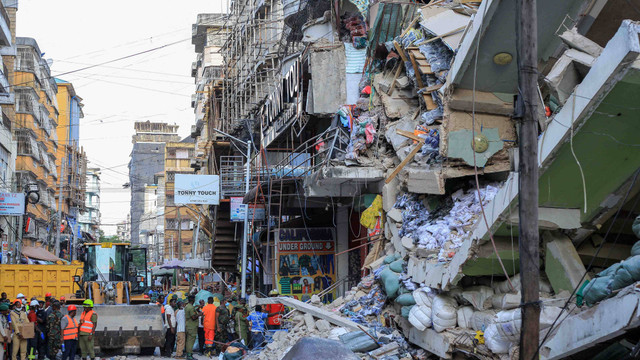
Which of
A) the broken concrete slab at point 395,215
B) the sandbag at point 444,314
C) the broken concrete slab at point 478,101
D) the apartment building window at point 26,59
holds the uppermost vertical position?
the apartment building window at point 26,59

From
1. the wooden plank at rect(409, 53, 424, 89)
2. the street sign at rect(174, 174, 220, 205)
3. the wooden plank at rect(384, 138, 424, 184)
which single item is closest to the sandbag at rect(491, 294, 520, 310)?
the wooden plank at rect(384, 138, 424, 184)

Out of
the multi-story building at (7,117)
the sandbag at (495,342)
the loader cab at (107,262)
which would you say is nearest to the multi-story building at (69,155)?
the multi-story building at (7,117)

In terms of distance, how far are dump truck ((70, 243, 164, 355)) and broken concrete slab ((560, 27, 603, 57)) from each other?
11620mm

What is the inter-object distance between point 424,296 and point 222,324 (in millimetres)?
6979

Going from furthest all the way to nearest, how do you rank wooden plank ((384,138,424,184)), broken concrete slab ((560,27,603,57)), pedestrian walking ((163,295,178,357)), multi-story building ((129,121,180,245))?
multi-story building ((129,121,180,245))
pedestrian walking ((163,295,178,357))
wooden plank ((384,138,424,184))
broken concrete slab ((560,27,603,57))

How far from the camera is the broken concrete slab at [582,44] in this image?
30.4ft

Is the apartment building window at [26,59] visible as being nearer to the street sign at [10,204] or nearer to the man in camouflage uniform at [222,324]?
A: the street sign at [10,204]

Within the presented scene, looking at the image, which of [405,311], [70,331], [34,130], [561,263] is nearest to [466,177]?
[405,311]

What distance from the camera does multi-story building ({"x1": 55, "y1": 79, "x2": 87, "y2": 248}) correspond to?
6575 cm

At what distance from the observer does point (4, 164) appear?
3631 centimetres

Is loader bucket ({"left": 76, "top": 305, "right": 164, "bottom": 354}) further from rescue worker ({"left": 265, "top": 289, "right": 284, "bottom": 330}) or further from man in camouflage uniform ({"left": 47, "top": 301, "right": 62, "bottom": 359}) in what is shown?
rescue worker ({"left": 265, "top": 289, "right": 284, "bottom": 330})

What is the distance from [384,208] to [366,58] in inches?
216

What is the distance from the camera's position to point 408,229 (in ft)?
46.2

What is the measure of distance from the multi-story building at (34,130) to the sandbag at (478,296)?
32150 mm
